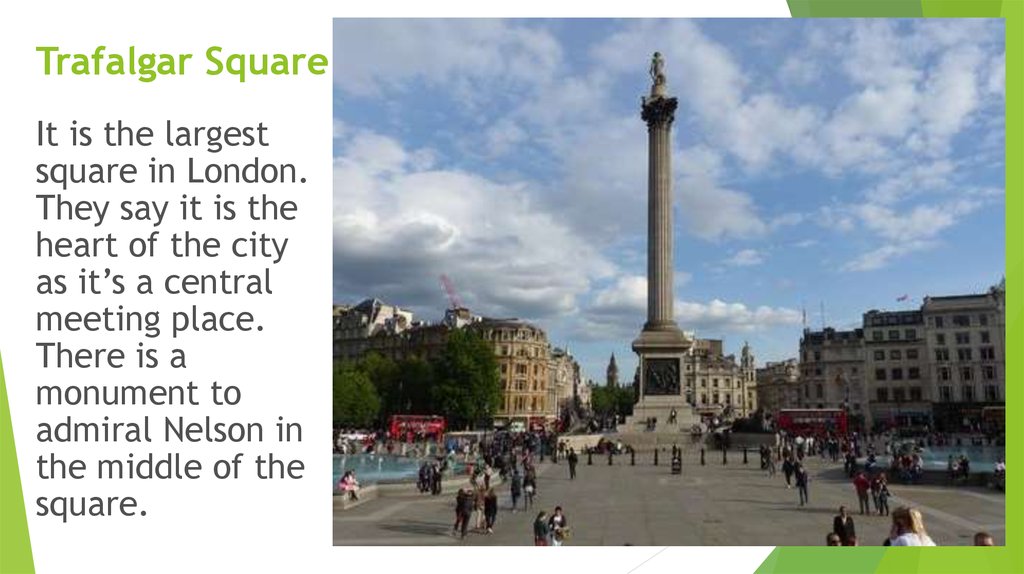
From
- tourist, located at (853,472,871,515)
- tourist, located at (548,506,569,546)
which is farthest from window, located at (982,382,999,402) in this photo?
tourist, located at (548,506,569,546)

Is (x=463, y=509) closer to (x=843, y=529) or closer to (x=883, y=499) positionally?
(x=843, y=529)

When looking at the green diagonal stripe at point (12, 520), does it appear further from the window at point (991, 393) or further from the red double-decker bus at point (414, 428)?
the window at point (991, 393)

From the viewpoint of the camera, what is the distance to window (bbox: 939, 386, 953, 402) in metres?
90.1

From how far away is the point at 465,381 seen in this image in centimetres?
8494

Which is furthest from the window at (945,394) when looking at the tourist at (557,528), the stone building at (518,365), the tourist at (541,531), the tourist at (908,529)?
the tourist at (908,529)

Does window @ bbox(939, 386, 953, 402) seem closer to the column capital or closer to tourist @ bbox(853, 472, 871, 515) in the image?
the column capital

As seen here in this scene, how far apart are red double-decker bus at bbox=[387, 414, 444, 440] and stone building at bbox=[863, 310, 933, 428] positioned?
53.4 meters

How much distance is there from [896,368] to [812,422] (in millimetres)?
46210

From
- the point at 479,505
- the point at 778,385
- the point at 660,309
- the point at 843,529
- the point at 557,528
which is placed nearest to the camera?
the point at 843,529

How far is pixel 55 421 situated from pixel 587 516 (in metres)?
13.0

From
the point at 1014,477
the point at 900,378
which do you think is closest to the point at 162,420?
the point at 1014,477

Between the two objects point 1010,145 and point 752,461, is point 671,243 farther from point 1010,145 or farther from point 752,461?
point 1010,145

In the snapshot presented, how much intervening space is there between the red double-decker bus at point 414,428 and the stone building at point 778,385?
8144cm

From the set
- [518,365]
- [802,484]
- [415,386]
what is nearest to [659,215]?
[802,484]
